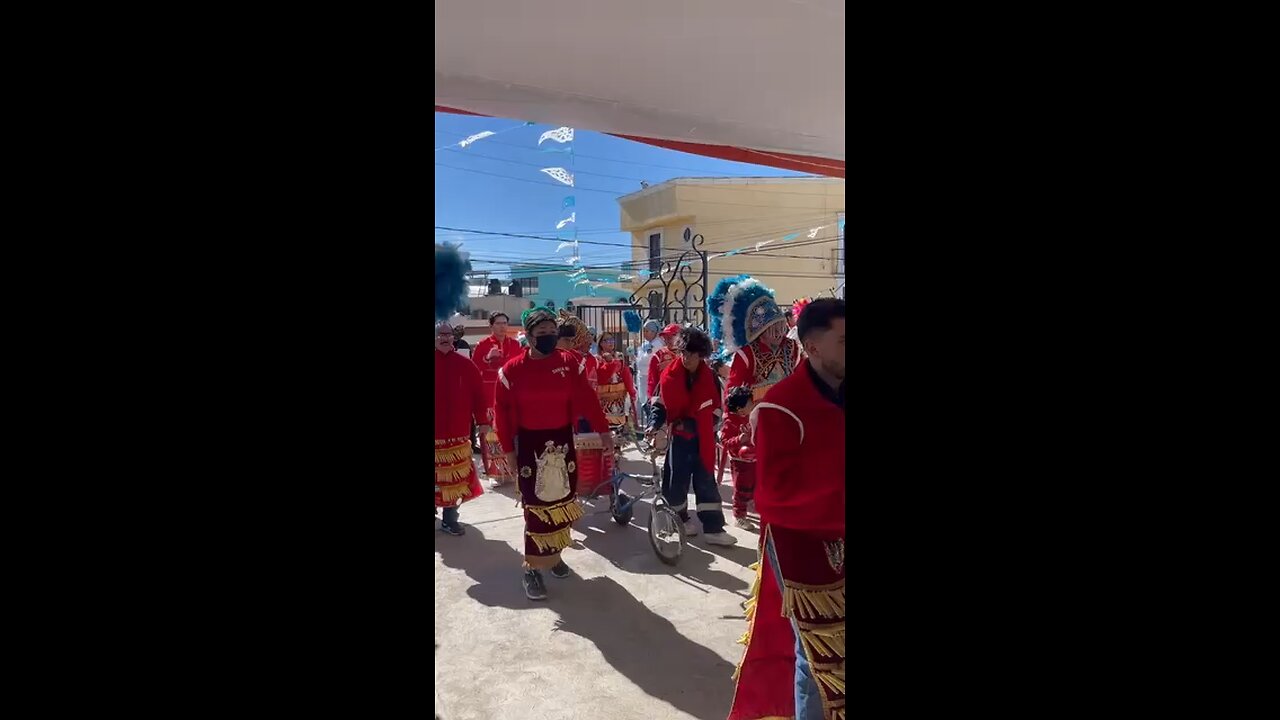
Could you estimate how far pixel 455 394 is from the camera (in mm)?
5090

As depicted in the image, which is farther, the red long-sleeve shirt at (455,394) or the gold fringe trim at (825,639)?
the red long-sleeve shirt at (455,394)

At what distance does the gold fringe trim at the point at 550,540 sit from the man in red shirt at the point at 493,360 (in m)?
2.90

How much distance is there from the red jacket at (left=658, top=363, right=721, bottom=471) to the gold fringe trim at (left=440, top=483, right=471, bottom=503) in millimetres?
1700

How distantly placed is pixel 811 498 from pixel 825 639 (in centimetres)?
40

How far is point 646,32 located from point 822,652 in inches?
75.2

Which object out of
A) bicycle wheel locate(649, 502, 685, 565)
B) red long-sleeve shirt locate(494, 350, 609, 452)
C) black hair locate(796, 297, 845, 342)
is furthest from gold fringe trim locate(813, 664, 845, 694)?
bicycle wheel locate(649, 502, 685, 565)

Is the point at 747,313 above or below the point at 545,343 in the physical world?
above

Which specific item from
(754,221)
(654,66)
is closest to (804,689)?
(654,66)

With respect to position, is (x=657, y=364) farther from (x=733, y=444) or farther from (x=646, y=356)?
(x=733, y=444)

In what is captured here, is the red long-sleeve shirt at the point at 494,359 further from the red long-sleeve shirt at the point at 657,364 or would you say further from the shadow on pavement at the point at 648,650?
the shadow on pavement at the point at 648,650

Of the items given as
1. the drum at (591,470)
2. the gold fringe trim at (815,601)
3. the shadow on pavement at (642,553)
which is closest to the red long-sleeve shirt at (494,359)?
the drum at (591,470)

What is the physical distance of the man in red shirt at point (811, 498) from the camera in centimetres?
192
